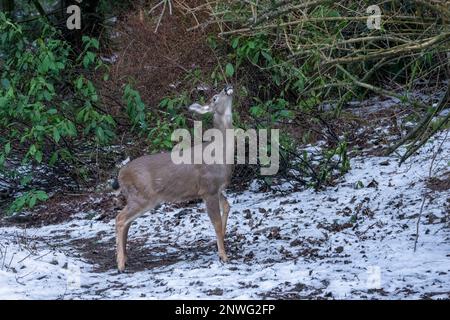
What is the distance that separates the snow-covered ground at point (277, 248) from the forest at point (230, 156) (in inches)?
1.1

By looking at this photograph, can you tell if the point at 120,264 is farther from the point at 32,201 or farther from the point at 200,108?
the point at 32,201

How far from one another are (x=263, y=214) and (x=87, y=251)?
2.00 metres

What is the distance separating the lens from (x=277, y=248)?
879cm

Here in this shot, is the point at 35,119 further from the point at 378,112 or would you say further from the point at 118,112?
the point at 378,112

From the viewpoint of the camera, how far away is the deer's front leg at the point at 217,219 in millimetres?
8453

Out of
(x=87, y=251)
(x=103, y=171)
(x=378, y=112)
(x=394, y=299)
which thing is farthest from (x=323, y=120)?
(x=394, y=299)

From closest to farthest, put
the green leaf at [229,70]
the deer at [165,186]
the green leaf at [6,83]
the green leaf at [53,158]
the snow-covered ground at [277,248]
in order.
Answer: the snow-covered ground at [277,248], the deer at [165,186], the green leaf at [53,158], the green leaf at [229,70], the green leaf at [6,83]

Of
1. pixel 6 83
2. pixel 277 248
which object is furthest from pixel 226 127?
pixel 6 83

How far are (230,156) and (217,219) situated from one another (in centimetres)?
68

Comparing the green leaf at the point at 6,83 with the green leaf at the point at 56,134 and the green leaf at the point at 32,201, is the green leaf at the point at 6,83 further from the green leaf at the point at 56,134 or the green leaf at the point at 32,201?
the green leaf at the point at 32,201

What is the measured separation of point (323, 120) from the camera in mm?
11672

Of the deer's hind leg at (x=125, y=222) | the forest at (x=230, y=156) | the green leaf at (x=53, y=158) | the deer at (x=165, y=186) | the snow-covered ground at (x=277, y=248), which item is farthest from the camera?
the green leaf at (x=53, y=158)

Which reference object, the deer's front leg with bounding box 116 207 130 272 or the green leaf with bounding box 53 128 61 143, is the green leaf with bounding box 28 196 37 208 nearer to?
the green leaf with bounding box 53 128 61 143

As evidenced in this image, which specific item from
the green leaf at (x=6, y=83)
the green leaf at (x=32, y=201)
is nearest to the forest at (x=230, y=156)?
the green leaf at (x=32, y=201)
